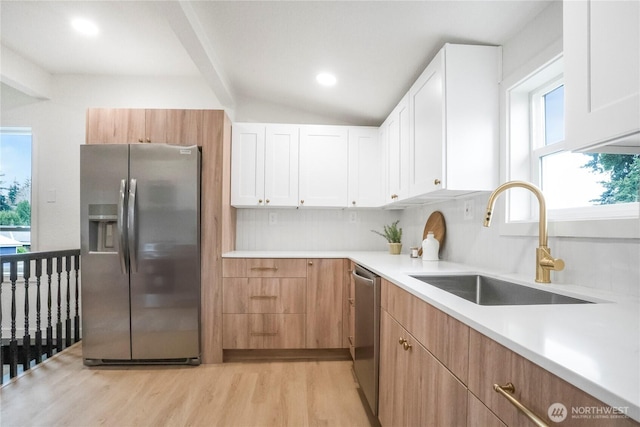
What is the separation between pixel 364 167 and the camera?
3.12m

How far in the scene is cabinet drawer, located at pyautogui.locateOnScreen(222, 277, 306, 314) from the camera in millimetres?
2643

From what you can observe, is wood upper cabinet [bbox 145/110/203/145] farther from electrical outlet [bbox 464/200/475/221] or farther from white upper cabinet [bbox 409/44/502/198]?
electrical outlet [bbox 464/200/475/221]

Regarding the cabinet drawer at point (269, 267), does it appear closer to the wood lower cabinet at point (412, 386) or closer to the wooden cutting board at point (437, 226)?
the wooden cutting board at point (437, 226)

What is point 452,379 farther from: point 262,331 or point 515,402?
point 262,331

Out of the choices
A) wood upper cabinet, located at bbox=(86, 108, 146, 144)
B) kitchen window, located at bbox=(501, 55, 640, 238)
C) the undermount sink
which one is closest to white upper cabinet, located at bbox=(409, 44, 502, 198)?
kitchen window, located at bbox=(501, 55, 640, 238)

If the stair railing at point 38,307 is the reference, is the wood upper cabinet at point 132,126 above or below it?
above

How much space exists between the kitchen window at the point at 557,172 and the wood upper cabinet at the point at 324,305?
1.44 m

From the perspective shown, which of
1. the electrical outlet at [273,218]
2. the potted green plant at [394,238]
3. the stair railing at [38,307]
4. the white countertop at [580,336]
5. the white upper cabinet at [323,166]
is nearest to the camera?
the white countertop at [580,336]

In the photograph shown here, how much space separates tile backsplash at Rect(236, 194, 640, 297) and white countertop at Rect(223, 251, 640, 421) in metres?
0.11

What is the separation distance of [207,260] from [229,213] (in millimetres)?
524

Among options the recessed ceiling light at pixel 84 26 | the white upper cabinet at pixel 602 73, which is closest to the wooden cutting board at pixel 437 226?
the white upper cabinet at pixel 602 73

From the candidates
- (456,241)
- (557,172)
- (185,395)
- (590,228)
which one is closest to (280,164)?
(456,241)

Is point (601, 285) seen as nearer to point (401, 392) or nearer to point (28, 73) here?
point (401, 392)

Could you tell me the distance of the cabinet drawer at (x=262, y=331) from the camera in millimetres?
2627
